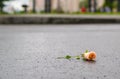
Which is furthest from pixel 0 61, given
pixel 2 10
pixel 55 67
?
pixel 2 10

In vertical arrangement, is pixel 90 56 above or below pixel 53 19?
above

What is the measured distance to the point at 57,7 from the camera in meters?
16.2

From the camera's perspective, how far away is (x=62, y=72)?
2283 mm

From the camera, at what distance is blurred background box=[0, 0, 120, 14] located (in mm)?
15661

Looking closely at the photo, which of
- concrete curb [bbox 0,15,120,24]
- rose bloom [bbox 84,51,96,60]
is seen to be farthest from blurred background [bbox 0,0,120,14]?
rose bloom [bbox 84,51,96,60]

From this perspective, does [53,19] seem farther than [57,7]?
No

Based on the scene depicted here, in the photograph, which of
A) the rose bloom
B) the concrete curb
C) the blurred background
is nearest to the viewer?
the rose bloom

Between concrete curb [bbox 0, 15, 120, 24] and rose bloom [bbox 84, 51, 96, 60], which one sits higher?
rose bloom [bbox 84, 51, 96, 60]

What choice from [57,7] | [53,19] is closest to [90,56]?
[53,19]

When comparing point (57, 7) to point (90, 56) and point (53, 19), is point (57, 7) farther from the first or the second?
point (90, 56)

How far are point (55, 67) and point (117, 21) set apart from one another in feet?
28.3

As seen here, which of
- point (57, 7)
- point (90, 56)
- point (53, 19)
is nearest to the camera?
point (90, 56)

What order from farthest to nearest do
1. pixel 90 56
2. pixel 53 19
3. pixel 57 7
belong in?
1. pixel 57 7
2. pixel 53 19
3. pixel 90 56

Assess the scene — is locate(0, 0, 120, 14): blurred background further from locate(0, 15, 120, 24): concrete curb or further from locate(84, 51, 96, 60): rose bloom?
locate(84, 51, 96, 60): rose bloom
